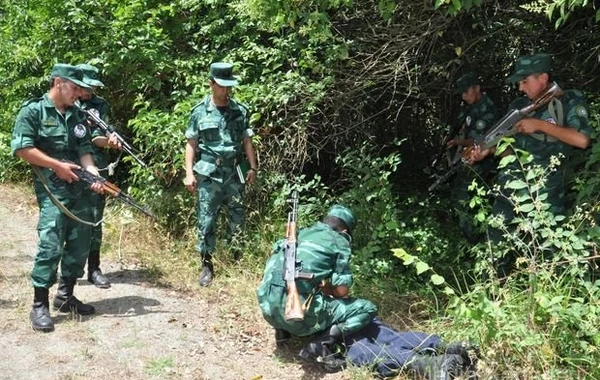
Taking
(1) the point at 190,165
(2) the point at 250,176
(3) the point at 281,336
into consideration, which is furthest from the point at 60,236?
(2) the point at 250,176

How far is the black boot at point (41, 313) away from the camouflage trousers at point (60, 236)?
0.08 meters

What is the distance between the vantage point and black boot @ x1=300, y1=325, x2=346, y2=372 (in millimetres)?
4293

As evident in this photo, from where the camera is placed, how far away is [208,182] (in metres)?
6.02

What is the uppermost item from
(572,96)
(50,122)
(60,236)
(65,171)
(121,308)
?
(572,96)

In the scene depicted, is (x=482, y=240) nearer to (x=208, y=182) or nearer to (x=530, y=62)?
(x=530, y=62)

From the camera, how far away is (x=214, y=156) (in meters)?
6.00

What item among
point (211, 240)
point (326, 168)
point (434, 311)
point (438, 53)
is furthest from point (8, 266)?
point (438, 53)

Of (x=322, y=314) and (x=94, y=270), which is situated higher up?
(x=322, y=314)

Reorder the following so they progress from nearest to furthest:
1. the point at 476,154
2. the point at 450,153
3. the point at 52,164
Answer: the point at 52,164
the point at 476,154
the point at 450,153

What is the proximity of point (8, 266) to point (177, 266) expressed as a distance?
1.60 metres

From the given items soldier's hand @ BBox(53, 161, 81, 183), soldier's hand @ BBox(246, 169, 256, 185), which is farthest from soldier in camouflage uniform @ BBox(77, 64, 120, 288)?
soldier's hand @ BBox(246, 169, 256, 185)

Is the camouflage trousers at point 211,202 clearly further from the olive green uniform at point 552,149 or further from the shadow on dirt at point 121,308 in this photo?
the olive green uniform at point 552,149

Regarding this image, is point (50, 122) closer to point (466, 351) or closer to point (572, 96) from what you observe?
point (466, 351)

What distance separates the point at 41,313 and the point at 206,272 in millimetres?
1572
